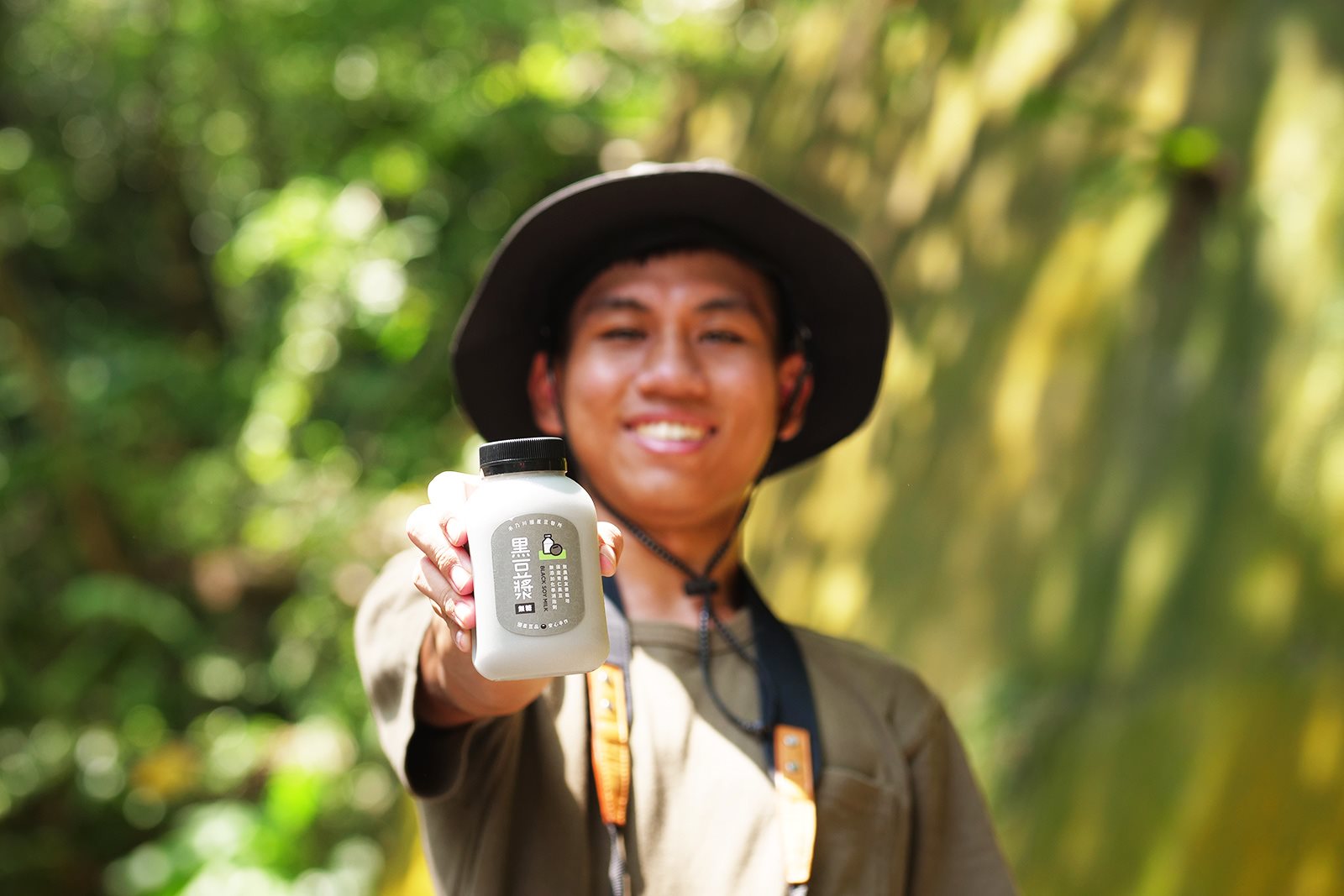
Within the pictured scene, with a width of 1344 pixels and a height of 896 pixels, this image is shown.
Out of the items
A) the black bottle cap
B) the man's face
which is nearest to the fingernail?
the black bottle cap

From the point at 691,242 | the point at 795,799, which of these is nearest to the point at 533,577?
the point at 795,799

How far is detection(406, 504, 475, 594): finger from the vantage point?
1.40 metres

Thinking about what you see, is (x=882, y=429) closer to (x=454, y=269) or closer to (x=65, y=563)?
(x=454, y=269)

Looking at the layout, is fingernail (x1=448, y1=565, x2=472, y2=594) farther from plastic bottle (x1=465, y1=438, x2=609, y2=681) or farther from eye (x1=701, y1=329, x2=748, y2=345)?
eye (x1=701, y1=329, x2=748, y2=345)

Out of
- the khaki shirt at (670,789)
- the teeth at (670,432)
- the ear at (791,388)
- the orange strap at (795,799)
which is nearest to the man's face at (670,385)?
the teeth at (670,432)

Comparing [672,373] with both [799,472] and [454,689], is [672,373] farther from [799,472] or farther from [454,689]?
[799,472]

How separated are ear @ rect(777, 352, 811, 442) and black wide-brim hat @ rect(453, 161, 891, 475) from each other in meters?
0.04

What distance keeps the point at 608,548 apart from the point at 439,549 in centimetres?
19

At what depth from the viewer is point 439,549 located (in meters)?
1.43

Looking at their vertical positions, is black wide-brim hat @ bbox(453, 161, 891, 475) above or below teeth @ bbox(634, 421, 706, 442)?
above

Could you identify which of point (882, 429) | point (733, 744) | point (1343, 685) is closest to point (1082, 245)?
point (882, 429)

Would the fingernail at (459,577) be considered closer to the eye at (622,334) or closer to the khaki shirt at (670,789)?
the khaki shirt at (670,789)

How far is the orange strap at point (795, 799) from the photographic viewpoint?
1.78 m

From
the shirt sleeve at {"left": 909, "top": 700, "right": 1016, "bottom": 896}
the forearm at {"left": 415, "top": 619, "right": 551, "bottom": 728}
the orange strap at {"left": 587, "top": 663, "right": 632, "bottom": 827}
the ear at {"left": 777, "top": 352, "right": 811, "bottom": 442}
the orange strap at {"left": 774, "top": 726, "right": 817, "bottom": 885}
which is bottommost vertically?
the shirt sleeve at {"left": 909, "top": 700, "right": 1016, "bottom": 896}
